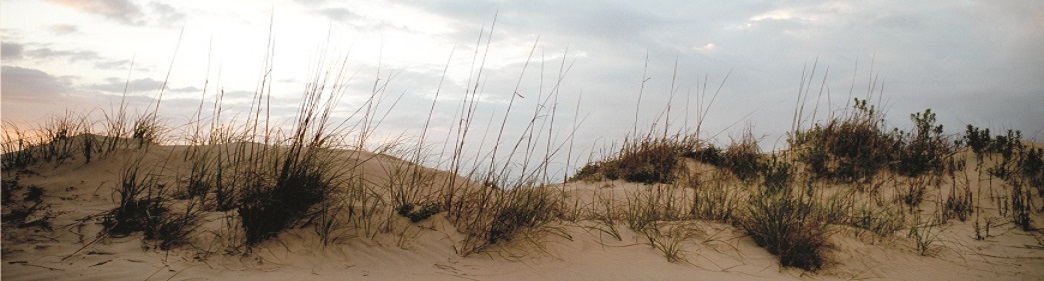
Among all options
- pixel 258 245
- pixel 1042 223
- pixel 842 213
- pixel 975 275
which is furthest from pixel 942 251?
pixel 258 245

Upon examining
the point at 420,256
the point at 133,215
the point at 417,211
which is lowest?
the point at 420,256

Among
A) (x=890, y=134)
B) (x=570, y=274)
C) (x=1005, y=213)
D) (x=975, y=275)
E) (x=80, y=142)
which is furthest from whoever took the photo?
(x=890, y=134)

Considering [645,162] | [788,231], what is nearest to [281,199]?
[788,231]

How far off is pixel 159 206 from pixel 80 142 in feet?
8.41

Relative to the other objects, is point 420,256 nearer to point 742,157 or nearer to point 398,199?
point 398,199

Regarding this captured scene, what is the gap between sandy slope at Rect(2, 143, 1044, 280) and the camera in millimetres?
Result: 3363

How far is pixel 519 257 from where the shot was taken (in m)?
3.79

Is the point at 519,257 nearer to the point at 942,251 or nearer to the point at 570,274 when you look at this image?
the point at 570,274

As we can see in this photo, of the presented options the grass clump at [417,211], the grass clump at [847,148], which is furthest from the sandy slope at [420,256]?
the grass clump at [847,148]

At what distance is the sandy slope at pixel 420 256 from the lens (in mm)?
3363

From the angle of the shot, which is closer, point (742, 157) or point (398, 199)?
point (398, 199)

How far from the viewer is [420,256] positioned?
376cm

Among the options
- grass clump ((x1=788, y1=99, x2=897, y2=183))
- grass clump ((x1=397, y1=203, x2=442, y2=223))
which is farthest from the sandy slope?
grass clump ((x1=788, y1=99, x2=897, y2=183))

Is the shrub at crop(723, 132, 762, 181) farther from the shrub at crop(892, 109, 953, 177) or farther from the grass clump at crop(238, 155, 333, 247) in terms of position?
the grass clump at crop(238, 155, 333, 247)
